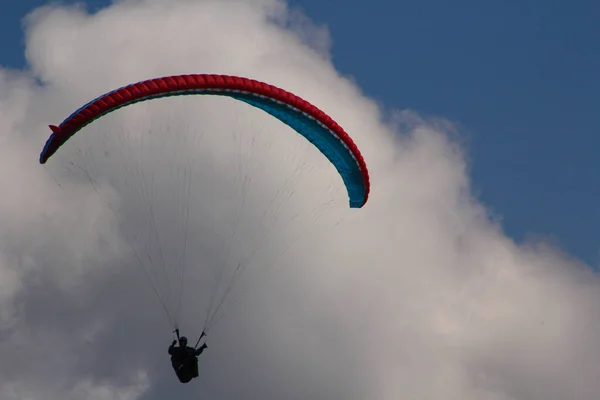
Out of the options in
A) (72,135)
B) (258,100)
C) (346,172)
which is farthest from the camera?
(346,172)

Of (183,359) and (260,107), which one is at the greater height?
(260,107)

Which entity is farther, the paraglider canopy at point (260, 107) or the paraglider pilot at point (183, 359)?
the paraglider pilot at point (183, 359)

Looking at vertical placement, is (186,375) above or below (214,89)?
below

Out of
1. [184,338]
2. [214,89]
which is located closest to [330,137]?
[214,89]

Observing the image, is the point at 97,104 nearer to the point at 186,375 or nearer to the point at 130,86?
the point at 130,86

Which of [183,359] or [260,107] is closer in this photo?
[183,359]

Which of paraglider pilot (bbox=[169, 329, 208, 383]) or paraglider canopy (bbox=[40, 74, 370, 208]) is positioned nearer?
paraglider canopy (bbox=[40, 74, 370, 208])

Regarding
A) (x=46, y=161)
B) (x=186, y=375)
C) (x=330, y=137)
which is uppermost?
(x=330, y=137)

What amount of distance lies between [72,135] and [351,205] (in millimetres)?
12781

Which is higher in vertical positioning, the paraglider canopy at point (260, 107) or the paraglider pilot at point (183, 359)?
the paraglider canopy at point (260, 107)

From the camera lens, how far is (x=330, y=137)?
156 ft

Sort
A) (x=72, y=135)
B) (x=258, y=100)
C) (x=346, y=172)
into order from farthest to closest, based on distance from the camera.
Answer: (x=346, y=172), (x=258, y=100), (x=72, y=135)

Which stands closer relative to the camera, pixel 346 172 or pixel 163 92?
pixel 163 92

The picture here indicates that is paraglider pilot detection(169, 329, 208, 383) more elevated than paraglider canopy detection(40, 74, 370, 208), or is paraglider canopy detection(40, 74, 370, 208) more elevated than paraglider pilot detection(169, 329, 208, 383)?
paraglider canopy detection(40, 74, 370, 208)
